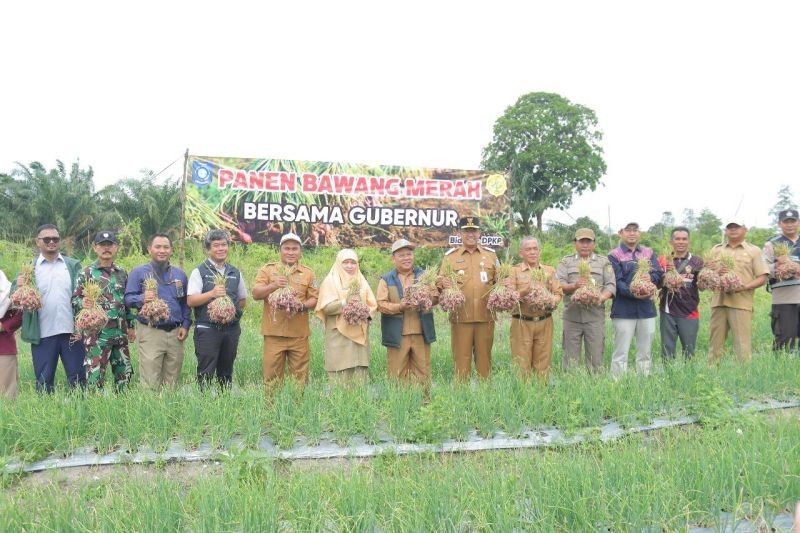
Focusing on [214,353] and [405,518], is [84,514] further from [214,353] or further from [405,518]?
[214,353]

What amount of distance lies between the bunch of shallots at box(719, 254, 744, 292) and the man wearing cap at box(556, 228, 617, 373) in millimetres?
1211

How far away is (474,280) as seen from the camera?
6488 mm

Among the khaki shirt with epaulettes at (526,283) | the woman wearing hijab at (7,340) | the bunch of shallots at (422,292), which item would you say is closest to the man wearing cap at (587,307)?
the khaki shirt with epaulettes at (526,283)

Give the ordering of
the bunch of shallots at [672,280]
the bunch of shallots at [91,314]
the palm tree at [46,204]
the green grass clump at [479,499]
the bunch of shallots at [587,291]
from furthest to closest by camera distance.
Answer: the palm tree at [46,204] → the bunch of shallots at [672,280] → the bunch of shallots at [587,291] → the bunch of shallots at [91,314] → the green grass clump at [479,499]

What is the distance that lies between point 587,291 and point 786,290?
2623mm

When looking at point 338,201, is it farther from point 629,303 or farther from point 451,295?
point 629,303

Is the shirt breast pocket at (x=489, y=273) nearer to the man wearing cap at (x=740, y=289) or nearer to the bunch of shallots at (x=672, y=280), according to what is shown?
the bunch of shallots at (x=672, y=280)

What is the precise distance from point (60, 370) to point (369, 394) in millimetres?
5128

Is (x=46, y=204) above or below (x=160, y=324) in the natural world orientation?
above

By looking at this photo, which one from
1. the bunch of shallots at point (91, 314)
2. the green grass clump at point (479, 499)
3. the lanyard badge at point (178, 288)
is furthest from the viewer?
the lanyard badge at point (178, 288)

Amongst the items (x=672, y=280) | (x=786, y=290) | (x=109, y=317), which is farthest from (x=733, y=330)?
(x=109, y=317)

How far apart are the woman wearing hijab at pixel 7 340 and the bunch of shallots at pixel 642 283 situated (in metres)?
6.37

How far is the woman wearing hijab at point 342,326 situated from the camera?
5941 mm

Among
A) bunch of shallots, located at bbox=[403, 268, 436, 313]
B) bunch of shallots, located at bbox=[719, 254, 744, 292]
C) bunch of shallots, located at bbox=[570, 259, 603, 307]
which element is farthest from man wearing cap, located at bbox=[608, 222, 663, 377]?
bunch of shallots, located at bbox=[403, 268, 436, 313]
